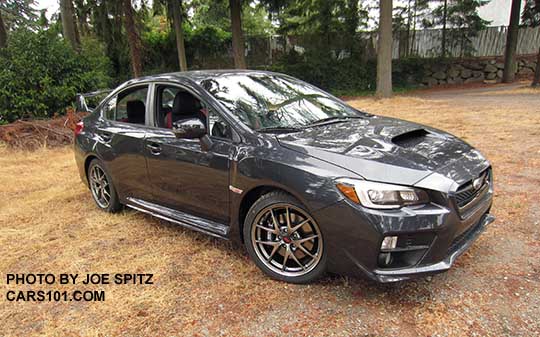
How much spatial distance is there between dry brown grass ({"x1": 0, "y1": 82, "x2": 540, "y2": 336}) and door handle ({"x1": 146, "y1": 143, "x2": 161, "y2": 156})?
0.82 metres

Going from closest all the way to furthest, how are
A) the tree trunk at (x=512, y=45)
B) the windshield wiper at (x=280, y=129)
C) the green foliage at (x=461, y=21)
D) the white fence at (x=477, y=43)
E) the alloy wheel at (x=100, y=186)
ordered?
1. the windshield wiper at (x=280, y=129)
2. the alloy wheel at (x=100, y=186)
3. the tree trunk at (x=512, y=45)
4. the green foliage at (x=461, y=21)
5. the white fence at (x=477, y=43)

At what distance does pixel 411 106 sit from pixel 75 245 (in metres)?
9.99

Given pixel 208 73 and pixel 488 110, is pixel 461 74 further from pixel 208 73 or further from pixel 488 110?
pixel 208 73

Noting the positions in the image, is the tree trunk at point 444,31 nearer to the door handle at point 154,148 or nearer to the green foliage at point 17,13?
the door handle at point 154,148

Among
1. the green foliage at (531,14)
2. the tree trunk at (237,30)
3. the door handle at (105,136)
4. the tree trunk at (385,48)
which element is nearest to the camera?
the door handle at (105,136)

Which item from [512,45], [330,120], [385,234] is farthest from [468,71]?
[385,234]

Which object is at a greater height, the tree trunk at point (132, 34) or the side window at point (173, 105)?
the tree trunk at point (132, 34)

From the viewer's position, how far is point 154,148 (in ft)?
11.2

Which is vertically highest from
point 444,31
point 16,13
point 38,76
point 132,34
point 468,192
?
point 16,13

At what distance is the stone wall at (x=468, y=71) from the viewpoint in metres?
19.3

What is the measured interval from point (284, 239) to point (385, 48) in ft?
39.4

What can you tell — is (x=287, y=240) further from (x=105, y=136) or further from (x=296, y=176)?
(x=105, y=136)

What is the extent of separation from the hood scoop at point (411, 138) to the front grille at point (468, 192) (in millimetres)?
450

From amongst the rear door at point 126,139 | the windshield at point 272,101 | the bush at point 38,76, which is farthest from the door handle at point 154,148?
the bush at point 38,76
